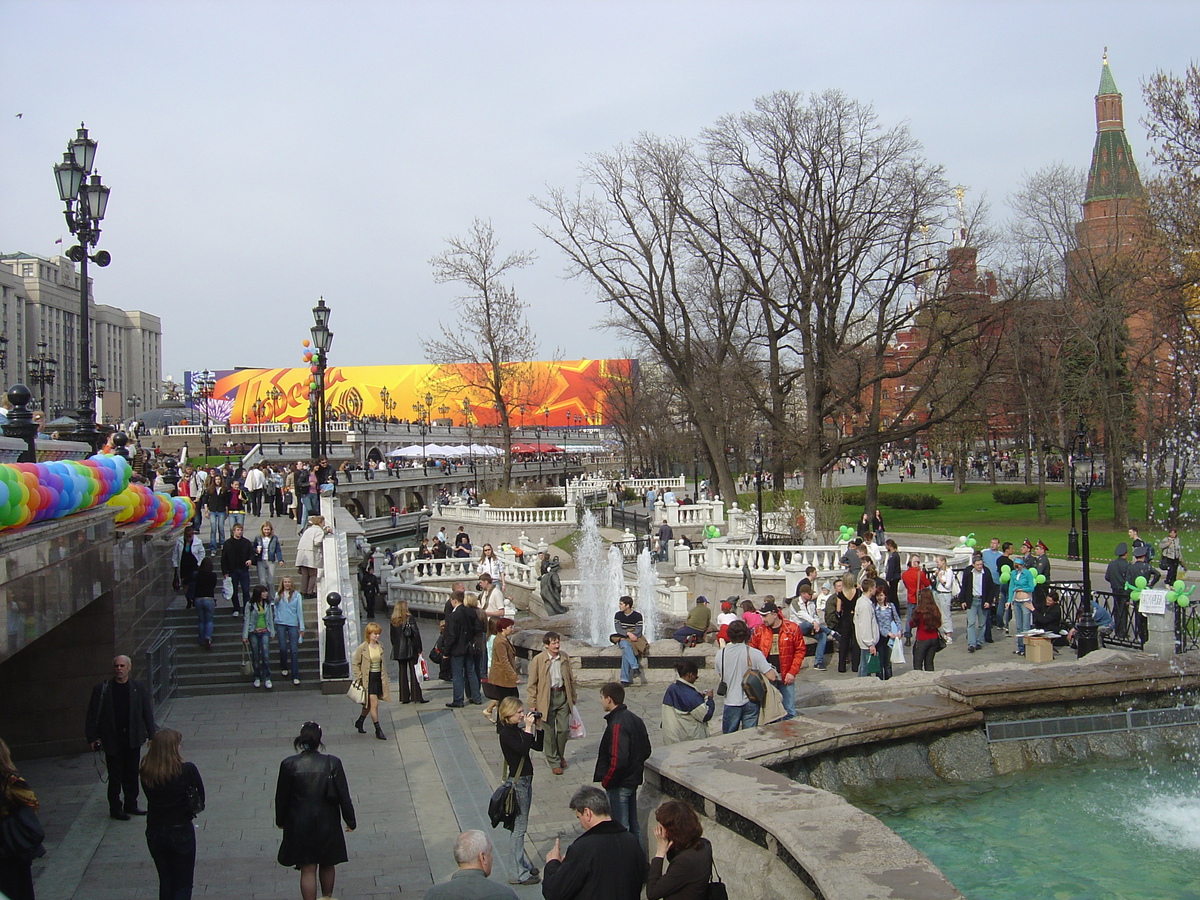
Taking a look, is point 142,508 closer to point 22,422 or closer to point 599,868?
point 22,422

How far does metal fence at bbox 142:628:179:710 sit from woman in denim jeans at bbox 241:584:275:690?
0.97 metres

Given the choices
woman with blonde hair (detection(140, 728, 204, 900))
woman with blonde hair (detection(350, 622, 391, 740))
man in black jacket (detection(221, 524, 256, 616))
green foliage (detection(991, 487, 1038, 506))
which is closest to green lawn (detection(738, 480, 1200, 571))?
green foliage (detection(991, 487, 1038, 506))

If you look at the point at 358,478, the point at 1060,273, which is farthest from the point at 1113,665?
the point at 358,478

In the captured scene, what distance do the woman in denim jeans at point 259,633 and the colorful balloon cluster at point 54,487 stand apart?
2.71 metres

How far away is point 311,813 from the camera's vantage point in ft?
19.9

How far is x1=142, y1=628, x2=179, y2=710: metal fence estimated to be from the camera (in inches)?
456

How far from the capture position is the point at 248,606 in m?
12.9

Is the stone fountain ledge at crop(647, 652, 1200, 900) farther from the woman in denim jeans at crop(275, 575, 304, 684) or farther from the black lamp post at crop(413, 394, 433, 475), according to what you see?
the black lamp post at crop(413, 394, 433, 475)

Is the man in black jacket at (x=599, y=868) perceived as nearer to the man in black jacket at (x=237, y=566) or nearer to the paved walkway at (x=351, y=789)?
the paved walkway at (x=351, y=789)

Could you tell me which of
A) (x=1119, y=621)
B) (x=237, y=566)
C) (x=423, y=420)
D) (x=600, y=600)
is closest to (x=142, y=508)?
(x=237, y=566)

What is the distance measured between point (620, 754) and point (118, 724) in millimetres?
4235

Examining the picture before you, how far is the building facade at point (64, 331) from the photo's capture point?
91.1 metres

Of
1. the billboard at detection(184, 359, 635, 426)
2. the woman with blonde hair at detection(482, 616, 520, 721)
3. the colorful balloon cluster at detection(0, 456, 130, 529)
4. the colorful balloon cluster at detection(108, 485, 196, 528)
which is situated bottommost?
the woman with blonde hair at detection(482, 616, 520, 721)

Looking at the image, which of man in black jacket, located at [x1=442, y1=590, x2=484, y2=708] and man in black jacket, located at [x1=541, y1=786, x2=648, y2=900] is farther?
man in black jacket, located at [x1=442, y1=590, x2=484, y2=708]
